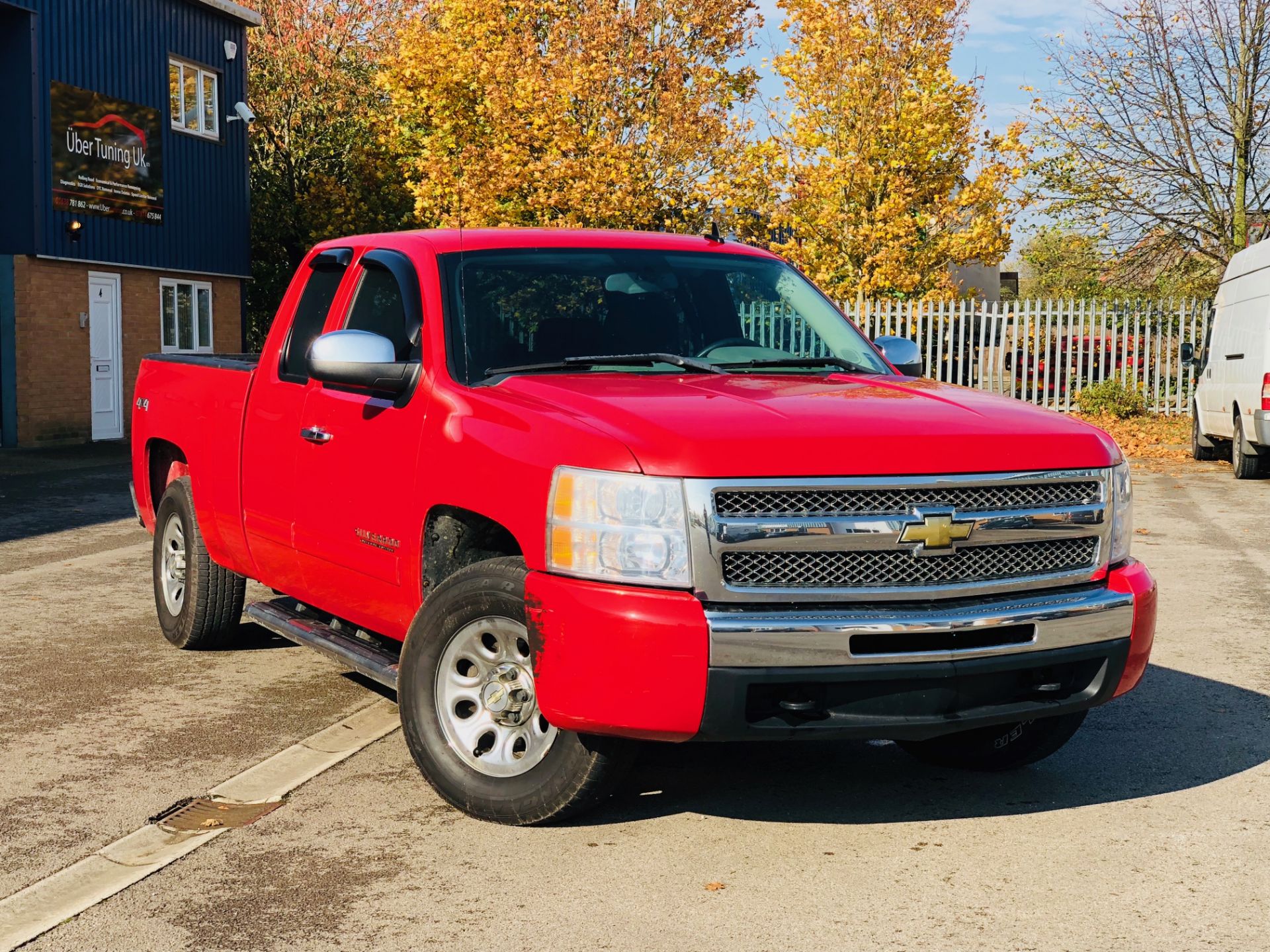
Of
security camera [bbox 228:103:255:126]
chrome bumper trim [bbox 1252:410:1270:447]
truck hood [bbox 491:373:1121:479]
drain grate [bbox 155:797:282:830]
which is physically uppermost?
security camera [bbox 228:103:255:126]

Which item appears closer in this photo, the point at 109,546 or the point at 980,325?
the point at 109,546

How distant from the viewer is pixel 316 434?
568 centimetres

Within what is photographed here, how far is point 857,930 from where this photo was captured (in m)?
3.80

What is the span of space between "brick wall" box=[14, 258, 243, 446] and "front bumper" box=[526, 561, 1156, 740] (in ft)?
62.6

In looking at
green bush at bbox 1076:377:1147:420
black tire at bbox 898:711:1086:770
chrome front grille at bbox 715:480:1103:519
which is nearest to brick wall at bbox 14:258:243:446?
green bush at bbox 1076:377:1147:420

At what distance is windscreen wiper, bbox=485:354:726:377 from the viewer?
5180mm

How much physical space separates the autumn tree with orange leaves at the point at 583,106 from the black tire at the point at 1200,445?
43.4 feet

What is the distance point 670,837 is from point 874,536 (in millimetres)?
1134

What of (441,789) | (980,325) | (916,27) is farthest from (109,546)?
(916,27)

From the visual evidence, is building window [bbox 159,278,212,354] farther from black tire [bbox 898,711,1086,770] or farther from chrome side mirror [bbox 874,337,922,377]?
black tire [bbox 898,711,1086,770]

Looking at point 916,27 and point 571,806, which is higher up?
point 916,27

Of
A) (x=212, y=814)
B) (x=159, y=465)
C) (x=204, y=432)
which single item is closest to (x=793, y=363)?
(x=212, y=814)

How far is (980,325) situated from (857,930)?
24432mm

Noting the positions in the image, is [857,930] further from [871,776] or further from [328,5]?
[328,5]
